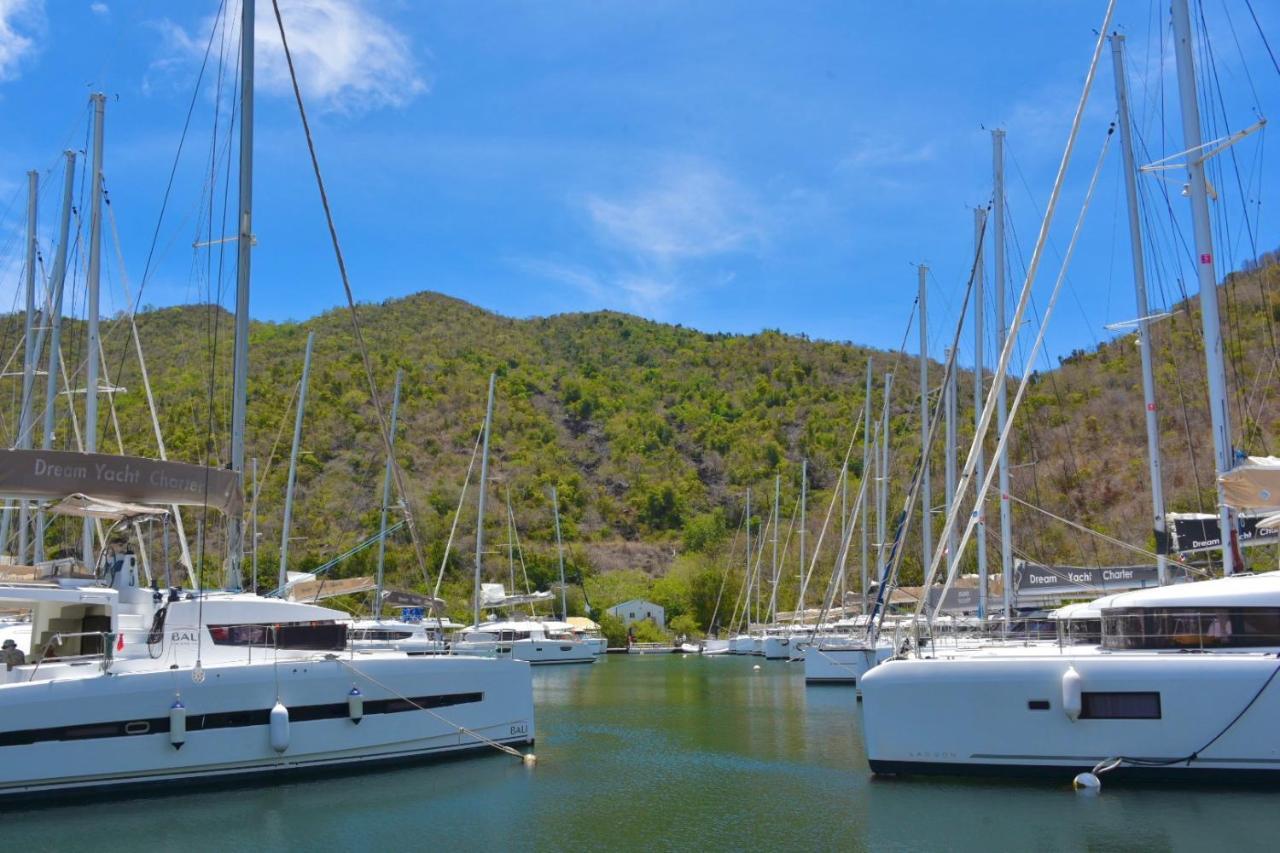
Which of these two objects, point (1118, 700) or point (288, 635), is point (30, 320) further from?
point (1118, 700)

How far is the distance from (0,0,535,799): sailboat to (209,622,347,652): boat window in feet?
0.07

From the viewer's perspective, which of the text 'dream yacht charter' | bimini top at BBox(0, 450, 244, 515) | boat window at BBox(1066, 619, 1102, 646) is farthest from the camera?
boat window at BBox(1066, 619, 1102, 646)

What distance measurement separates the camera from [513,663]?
2036cm

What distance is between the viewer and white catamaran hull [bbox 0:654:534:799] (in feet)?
48.7

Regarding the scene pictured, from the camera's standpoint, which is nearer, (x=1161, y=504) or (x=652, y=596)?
(x=1161, y=504)

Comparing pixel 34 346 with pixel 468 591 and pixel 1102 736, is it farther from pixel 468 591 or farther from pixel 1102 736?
pixel 468 591

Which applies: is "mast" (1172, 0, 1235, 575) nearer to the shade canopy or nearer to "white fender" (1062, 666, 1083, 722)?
"white fender" (1062, 666, 1083, 722)

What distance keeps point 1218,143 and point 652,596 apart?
57655 millimetres

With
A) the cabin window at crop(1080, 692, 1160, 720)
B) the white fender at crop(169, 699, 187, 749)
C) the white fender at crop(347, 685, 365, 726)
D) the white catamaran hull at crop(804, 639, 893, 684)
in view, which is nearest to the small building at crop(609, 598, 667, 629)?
the white catamaran hull at crop(804, 639, 893, 684)

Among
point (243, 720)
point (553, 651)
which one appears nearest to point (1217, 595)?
point (243, 720)

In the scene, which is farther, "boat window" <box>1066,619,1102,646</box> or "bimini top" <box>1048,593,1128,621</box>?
"boat window" <box>1066,619,1102,646</box>

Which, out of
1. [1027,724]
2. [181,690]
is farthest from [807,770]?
[181,690]

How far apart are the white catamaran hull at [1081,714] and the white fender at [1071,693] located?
0.05 ft

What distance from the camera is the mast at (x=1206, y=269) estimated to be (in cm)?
1747
